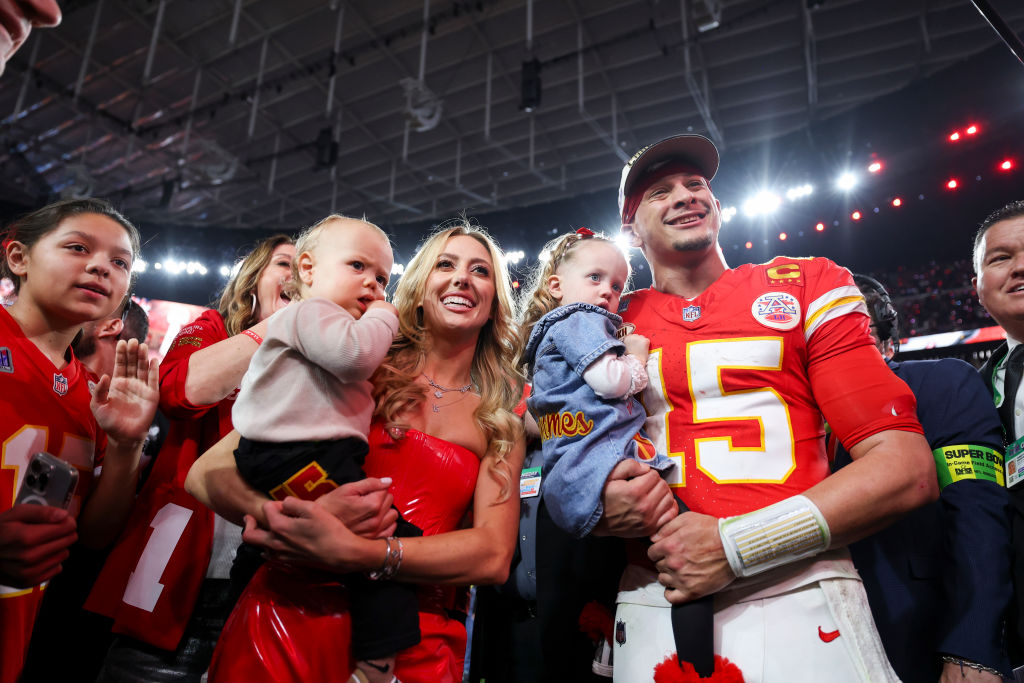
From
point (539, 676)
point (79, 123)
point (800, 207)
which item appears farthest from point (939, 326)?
point (79, 123)

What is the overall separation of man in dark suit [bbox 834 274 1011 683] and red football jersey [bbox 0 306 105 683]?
8.98ft

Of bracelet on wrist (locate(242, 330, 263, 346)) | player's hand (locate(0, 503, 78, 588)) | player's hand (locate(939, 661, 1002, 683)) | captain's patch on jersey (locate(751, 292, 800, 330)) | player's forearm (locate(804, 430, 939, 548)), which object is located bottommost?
player's hand (locate(939, 661, 1002, 683))

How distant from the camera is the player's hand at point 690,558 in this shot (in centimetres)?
134

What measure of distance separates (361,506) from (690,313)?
1.16 metres

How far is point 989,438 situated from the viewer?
1.88m

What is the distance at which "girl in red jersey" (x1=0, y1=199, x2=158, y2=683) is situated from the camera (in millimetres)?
1687

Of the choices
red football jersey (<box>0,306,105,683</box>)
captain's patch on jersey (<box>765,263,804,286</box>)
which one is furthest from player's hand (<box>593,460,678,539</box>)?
red football jersey (<box>0,306,105,683</box>)

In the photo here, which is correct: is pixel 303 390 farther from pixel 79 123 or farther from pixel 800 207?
pixel 79 123

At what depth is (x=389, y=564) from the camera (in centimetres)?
142

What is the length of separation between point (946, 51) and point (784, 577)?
10313mm

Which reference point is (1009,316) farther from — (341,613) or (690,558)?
(341,613)

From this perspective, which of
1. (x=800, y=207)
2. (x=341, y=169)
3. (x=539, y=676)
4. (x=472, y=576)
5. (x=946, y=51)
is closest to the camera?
(x=472, y=576)

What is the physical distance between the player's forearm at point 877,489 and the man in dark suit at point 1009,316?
28.0 inches

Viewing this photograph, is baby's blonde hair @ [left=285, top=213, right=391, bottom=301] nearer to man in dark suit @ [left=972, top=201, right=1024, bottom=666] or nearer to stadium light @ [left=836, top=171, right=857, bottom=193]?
man in dark suit @ [left=972, top=201, right=1024, bottom=666]
